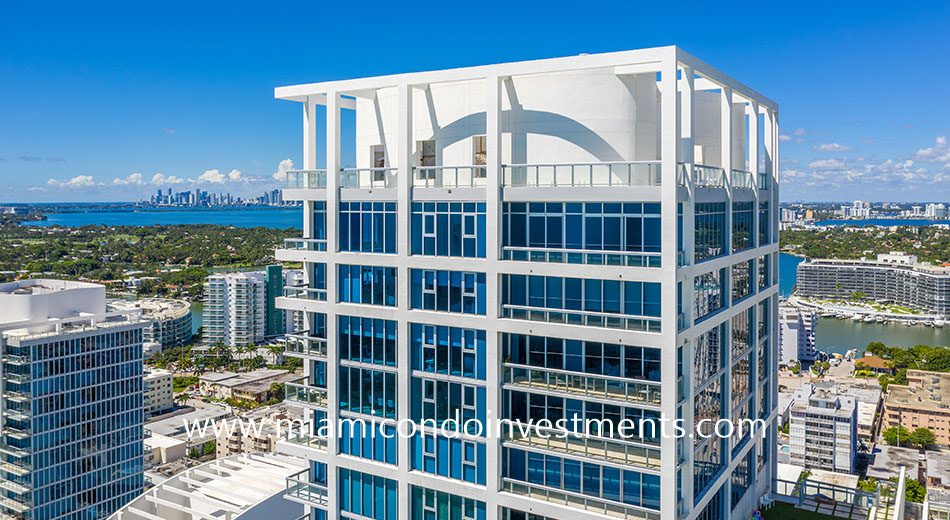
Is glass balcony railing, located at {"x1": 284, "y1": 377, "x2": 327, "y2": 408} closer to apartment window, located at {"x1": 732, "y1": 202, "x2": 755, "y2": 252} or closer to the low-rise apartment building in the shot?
apartment window, located at {"x1": 732, "y1": 202, "x2": 755, "y2": 252}

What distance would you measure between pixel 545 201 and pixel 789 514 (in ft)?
34.3

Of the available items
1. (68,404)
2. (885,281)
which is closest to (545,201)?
(68,404)

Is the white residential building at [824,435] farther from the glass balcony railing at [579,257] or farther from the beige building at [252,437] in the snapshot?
the glass balcony railing at [579,257]

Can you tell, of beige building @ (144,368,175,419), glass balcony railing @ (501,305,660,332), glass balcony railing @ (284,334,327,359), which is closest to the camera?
glass balcony railing @ (501,305,660,332)

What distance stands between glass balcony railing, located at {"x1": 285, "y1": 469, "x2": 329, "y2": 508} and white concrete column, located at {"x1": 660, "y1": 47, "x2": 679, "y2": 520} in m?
7.06

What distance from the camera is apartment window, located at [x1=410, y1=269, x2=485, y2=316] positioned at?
13602 mm

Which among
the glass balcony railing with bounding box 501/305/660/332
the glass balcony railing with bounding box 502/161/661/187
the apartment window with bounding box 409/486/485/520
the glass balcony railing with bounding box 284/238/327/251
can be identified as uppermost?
the glass balcony railing with bounding box 502/161/661/187

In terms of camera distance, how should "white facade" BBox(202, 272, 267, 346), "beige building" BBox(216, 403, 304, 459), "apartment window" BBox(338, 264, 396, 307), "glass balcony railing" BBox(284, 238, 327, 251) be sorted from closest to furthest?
1. "apartment window" BBox(338, 264, 396, 307)
2. "glass balcony railing" BBox(284, 238, 327, 251)
3. "beige building" BBox(216, 403, 304, 459)
4. "white facade" BBox(202, 272, 267, 346)

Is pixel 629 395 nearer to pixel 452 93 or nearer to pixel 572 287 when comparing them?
pixel 572 287

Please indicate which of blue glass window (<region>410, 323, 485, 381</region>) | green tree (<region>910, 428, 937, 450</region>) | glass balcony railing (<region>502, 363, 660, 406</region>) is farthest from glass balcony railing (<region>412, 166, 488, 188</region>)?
green tree (<region>910, 428, 937, 450</region>)

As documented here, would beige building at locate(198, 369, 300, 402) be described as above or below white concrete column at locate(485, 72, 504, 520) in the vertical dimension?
below

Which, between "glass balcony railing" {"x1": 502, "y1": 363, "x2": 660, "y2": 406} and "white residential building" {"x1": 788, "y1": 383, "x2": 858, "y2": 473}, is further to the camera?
"white residential building" {"x1": 788, "y1": 383, "x2": 858, "y2": 473}

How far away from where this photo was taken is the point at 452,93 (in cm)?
1442

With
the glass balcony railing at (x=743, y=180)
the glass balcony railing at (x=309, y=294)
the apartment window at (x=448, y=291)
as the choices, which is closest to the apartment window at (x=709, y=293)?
the glass balcony railing at (x=743, y=180)
